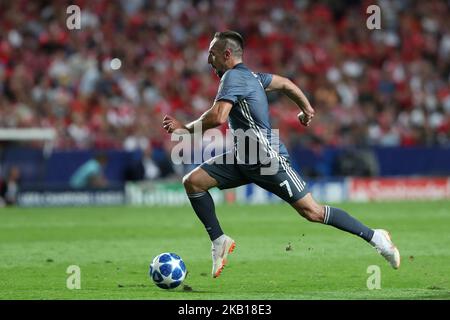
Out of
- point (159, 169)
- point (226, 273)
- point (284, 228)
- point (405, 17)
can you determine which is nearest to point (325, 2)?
point (405, 17)

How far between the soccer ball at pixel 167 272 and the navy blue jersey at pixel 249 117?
1230 millimetres

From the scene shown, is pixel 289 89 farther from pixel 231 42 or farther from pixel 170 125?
pixel 170 125

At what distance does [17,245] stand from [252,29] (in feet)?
49.6

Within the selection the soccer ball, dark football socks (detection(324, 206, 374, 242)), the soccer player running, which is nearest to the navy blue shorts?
the soccer player running

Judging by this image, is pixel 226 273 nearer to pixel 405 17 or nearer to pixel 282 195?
pixel 282 195

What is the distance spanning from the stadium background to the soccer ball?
428 inches

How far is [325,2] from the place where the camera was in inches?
1154

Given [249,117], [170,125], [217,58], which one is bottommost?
[170,125]

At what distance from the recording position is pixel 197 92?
25375 millimetres

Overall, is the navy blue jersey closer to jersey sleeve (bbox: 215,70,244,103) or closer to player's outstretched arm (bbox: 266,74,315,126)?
jersey sleeve (bbox: 215,70,244,103)

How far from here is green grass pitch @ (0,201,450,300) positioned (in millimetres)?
9234

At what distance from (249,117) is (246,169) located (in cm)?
52

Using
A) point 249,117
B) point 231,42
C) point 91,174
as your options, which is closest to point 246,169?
point 249,117

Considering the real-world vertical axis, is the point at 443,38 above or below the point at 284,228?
above
